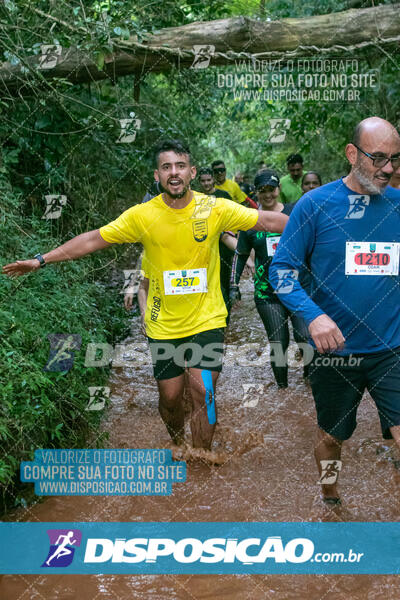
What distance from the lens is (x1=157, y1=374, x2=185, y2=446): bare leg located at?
4816mm

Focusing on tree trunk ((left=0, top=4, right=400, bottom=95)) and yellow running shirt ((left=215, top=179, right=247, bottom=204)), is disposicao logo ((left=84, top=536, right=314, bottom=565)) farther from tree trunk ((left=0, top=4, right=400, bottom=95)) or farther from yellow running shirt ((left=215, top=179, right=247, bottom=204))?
yellow running shirt ((left=215, top=179, right=247, bottom=204))

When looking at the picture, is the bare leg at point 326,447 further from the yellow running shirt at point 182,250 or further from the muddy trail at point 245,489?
the yellow running shirt at point 182,250

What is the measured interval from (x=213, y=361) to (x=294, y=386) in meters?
2.32

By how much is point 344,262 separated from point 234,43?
5.02 m

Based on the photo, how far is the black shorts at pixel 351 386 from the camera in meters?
3.49

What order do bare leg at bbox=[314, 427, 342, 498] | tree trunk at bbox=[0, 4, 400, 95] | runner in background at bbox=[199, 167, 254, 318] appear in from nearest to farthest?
1. bare leg at bbox=[314, 427, 342, 498]
2. runner in background at bbox=[199, 167, 254, 318]
3. tree trunk at bbox=[0, 4, 400, 95]

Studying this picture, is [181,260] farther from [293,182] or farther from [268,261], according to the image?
[293,182]

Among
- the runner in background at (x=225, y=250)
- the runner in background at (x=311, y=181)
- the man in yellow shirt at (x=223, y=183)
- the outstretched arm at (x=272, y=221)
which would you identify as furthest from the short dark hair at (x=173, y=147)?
the man in yellow shirt at (x=223, y=183)

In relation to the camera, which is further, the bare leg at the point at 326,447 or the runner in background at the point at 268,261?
the runner in background at the point at 268,261

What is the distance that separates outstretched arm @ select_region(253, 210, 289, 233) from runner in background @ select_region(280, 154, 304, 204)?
373cm

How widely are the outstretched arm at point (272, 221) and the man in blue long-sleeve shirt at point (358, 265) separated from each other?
87cm

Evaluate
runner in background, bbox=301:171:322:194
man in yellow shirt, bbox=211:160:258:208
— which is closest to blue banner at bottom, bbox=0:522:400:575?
runner in background, bbox=301:171:322:194

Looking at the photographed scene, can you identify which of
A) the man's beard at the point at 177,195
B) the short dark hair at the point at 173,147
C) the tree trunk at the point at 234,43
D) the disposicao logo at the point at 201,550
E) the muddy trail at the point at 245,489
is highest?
the tree trunk at the point at 234,43

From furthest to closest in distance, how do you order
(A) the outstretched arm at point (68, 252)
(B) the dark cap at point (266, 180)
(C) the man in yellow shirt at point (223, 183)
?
1. (C) the man in yellow shirt at point (223, 183)
2. (B) the dark cap at point (266, 180)
3. (A) the outstretched arm at point (68, 252)
